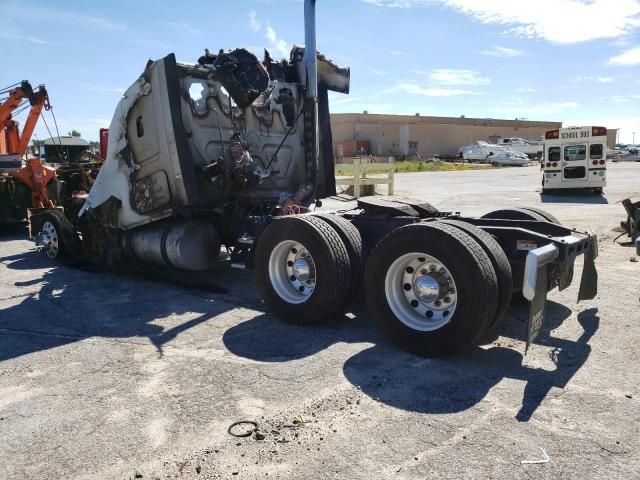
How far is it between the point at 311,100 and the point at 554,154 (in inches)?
646

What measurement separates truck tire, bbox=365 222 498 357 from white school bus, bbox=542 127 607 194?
713 inches

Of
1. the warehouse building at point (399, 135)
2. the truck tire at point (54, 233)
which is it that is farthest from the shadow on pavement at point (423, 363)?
the warehouse building at point (399, 135)

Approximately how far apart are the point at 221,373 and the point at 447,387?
5.51 feet

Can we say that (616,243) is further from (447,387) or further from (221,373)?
(221,373)

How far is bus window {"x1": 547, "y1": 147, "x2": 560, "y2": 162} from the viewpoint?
69.8ft

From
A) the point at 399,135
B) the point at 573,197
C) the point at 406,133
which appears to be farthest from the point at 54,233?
the point at 399,135

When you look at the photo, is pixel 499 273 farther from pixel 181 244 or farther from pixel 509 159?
pixel 509 159

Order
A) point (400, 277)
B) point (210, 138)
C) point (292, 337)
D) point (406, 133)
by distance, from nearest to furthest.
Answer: point (400, 277), point (292, 337), point (210, 138), point (406, 133)

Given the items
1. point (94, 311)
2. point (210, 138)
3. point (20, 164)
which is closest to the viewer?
point (94, 311)

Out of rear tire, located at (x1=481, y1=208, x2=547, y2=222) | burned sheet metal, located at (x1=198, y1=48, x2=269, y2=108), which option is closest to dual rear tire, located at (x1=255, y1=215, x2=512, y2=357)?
rear tire, located at (x1=481, y1=208, x2=547, y2=222)

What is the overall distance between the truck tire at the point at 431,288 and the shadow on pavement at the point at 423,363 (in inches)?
8.1

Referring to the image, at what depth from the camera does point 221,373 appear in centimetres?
429

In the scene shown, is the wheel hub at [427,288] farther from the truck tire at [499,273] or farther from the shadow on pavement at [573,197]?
the shadow on pavement at [573,197]

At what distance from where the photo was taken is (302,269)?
5.48 m
